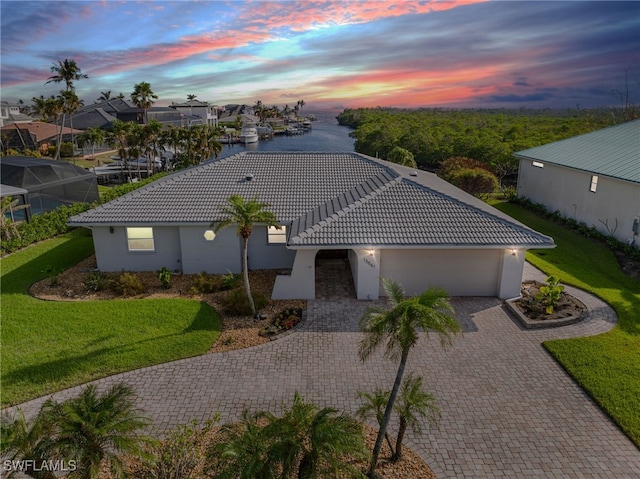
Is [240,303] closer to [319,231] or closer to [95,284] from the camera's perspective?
[319,231]

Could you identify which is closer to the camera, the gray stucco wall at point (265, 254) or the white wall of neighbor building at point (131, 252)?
the white wall of neighbor building at point (131, 252)

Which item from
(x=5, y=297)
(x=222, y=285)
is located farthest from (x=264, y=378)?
(x=5, y=297)

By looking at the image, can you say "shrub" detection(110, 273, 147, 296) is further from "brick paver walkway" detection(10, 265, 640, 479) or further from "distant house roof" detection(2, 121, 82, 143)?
"distant house roof" detection(2, 121, 82, 143)

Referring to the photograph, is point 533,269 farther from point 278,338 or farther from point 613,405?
point 278,338

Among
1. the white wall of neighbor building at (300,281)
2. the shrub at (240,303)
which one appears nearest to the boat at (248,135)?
the white wall of neighbor building at (300,281)

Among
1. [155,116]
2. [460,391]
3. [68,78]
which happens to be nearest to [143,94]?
[68,78]

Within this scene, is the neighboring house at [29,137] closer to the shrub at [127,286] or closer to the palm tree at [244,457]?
the shrub at [127,286]

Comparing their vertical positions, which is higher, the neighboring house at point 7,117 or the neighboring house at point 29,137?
the neighboring house at point 7,117
